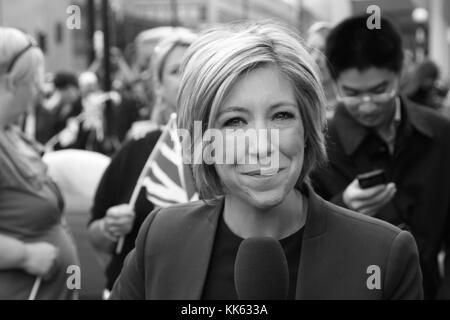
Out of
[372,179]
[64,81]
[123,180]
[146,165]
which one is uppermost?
[372,179]

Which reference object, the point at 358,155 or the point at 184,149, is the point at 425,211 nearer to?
the point at 358,155

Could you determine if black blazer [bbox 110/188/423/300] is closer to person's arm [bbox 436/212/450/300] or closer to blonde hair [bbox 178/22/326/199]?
blonde hair [bbox 178/22/326/199]

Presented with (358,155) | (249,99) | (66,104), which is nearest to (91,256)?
(358,155)

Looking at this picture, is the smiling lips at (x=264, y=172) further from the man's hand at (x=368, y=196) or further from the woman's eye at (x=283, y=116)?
the man's hand at (x=368, y=196)

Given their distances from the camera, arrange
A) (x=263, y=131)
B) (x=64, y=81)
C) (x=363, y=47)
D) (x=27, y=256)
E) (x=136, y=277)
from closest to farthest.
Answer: (x=263, y=131) < (x=136, y=277) < (x=27, y=256) < (x=363, y=47) < (x=64, y=81)

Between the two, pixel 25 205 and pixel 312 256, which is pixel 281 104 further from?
pixel 25 205

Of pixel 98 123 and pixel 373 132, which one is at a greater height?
pixel 373 132

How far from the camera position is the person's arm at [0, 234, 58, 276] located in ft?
9.62

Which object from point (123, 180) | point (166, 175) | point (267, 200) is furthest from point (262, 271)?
point (123, 180)

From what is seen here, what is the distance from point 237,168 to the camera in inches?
71.5

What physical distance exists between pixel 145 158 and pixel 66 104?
7499mm

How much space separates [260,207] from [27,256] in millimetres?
1469

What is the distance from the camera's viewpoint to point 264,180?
1.77m

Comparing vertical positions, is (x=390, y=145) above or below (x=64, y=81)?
above
